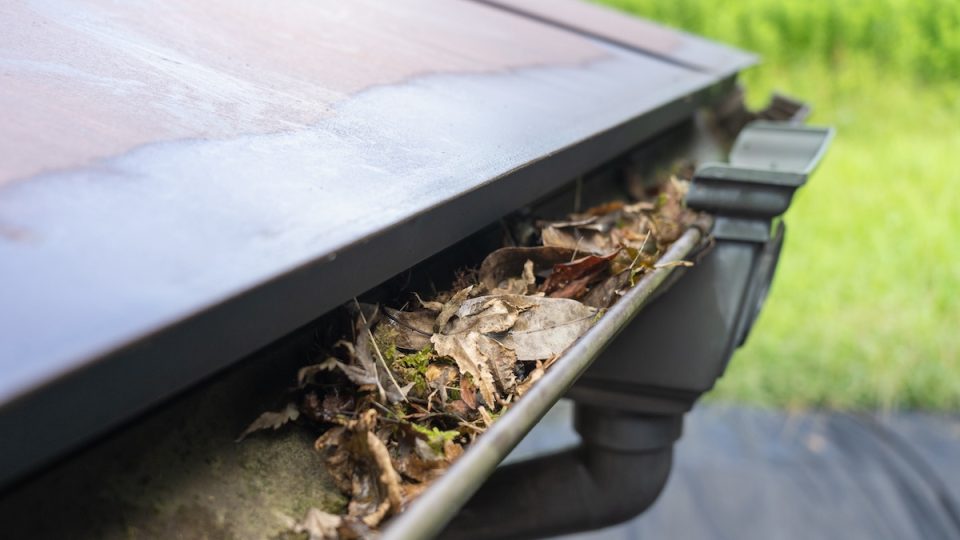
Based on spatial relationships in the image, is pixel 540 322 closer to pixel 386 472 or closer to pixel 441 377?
pixel 441 377

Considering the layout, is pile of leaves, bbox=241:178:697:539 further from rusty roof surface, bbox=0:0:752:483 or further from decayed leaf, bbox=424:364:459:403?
rusty roof surface, bbox=0:0:752:483

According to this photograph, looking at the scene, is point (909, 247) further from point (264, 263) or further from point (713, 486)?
point (264, 263)

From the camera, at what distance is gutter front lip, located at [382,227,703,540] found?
2.04 ft

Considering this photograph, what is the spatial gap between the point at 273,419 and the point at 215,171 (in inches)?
9.3

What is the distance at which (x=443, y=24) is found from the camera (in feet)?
5.57

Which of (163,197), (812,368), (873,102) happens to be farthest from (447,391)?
(873,102)

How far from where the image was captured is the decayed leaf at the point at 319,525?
77cm

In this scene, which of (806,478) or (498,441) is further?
(806,478)

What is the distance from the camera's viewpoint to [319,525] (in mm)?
777

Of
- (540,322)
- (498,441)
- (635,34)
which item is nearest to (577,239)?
(540,322)

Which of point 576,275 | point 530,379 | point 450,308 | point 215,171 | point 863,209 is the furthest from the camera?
point 863,209

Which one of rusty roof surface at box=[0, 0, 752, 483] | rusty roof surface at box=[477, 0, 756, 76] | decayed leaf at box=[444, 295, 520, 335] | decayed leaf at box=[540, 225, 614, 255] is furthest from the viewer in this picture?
rusty roof surface at box=[477, 0, 756, 76]

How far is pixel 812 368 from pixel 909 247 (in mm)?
1384

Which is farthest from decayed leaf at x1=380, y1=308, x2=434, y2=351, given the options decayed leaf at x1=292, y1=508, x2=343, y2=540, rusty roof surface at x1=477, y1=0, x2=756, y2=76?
rusty roof surface at x1=477, y1=0, x2=756, y2=76
